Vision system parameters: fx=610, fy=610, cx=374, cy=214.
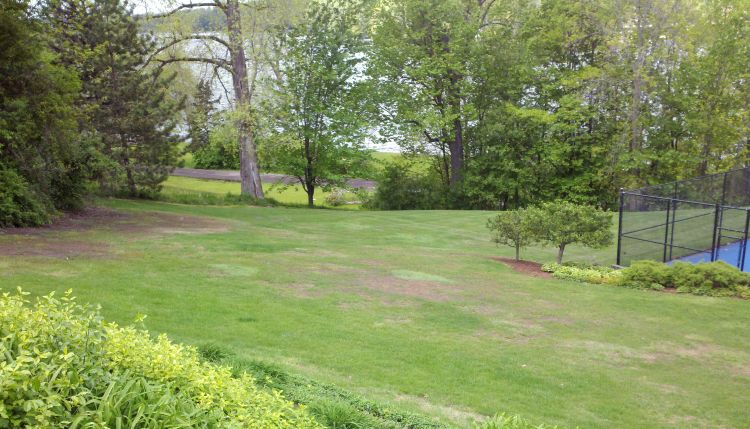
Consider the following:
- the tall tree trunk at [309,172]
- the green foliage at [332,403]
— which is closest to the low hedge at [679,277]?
the green foliage at [332,403]

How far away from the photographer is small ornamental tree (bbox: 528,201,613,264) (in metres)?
15.6

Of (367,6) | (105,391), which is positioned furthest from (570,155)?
(105,391)

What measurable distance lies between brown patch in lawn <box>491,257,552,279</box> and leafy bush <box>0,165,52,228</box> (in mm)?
11739

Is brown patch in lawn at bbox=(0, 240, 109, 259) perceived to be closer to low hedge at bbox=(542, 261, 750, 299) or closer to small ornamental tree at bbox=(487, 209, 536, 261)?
small ornamental tree at bbox=(487, 209, 536, 261)

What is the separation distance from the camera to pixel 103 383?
12.0 feet

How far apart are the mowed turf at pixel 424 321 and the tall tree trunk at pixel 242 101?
37.4 ft

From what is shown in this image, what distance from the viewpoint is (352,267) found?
45.4 feet

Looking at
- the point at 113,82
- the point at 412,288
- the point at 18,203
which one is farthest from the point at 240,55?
the point at 412,288

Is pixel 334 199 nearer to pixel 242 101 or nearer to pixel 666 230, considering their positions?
pixel 242 101

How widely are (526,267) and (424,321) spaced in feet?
23.8

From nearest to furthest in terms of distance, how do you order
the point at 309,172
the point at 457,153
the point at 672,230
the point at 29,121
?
the point at 29,121 → the point at 672,230 → the point at 309,172 → the point at 457,153

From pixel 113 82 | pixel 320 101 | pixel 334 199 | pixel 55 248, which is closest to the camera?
pixel 55 248

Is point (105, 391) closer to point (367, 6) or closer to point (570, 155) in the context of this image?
point (367, 6)

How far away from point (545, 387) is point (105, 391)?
535cm
